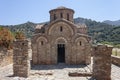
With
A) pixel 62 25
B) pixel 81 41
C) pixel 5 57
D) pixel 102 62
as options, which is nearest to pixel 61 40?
pixel 62 25

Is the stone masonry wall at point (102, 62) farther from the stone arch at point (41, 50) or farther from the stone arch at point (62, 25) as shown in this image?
the stone arch at point (41, 50)

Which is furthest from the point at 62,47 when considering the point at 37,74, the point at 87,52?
the point at 37,74

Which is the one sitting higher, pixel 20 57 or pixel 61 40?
pixel 61 40

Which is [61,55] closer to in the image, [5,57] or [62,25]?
[62,25]

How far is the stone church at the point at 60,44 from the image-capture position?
20.2 m

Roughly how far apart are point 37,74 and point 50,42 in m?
7.16

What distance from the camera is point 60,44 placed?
20609mm

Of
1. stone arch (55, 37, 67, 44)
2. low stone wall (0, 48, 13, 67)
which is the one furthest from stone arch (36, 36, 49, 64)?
low stone wall (0, 48, 13, 67)

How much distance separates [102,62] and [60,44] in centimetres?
956

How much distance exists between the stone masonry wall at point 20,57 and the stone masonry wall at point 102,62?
4730mm

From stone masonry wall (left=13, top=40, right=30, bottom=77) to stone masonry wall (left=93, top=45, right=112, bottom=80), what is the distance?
4.73 metres

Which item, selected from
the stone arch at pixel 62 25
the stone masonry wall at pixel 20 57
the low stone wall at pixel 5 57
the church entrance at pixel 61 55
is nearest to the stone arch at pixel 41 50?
the stone arch at pixel 62 25

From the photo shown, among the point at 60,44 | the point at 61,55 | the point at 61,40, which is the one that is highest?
the point at 61,40

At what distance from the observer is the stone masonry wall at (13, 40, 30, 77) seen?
491 inches
